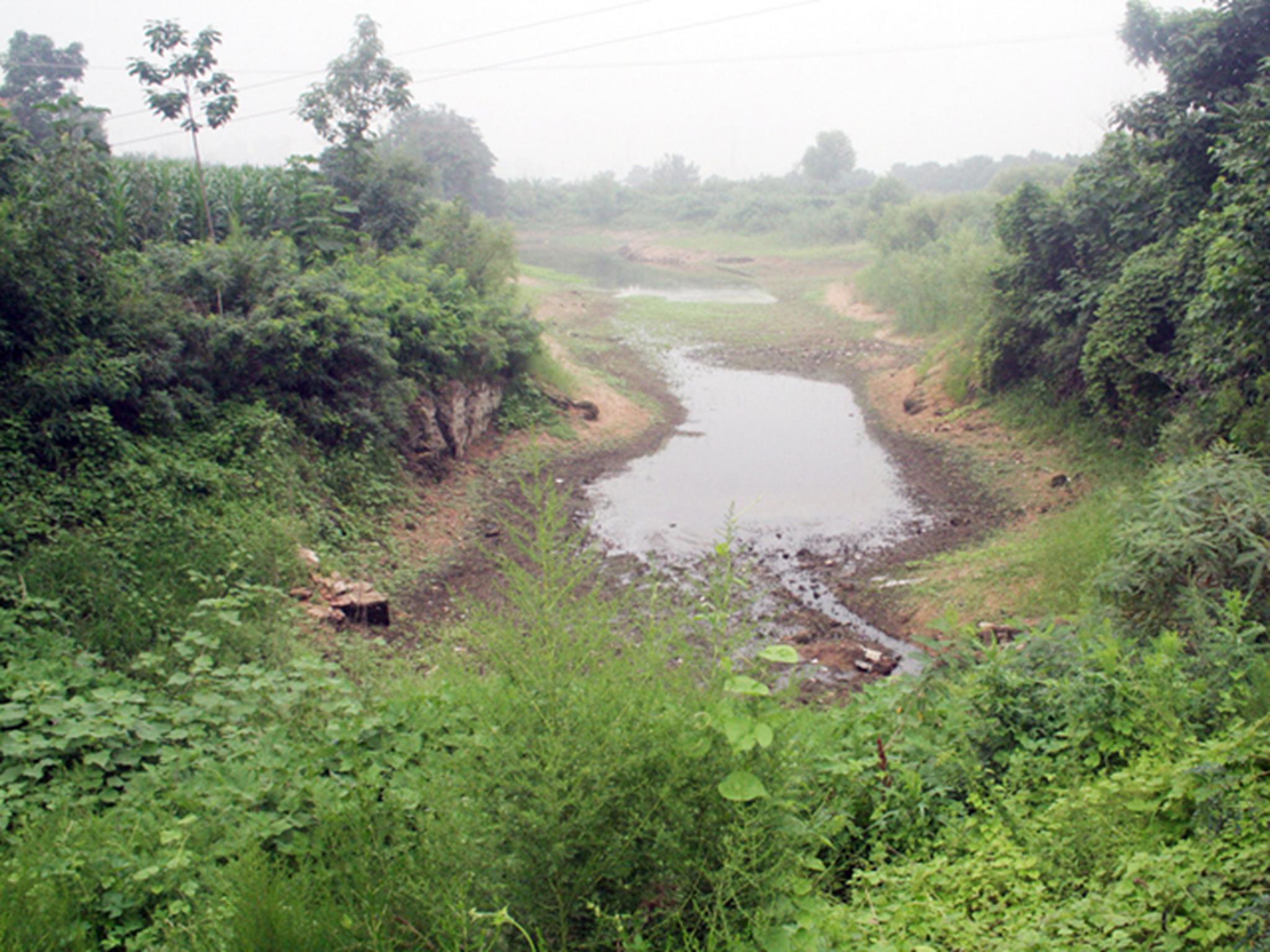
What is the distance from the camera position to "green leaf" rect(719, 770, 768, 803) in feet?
7.82

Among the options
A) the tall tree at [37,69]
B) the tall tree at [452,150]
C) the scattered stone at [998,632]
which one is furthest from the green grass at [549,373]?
the tall tree at [452,150]

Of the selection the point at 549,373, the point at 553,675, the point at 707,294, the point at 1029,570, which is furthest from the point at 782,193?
the point at 553,675

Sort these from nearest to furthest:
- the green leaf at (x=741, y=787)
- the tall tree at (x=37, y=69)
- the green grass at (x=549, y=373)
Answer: the green leaf at (x=741, y=787) → the green grass at (x=549, y=373) → the tall tree at (x=37, y=69)

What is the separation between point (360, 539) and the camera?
9000mm

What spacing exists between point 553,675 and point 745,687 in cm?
62

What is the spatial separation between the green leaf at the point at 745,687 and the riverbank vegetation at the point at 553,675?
0.04 feet

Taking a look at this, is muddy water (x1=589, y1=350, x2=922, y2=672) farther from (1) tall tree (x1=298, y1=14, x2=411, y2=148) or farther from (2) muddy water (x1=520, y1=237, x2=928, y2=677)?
(1) tall tree (x1=298, y1=14, x2=411, y2=148)

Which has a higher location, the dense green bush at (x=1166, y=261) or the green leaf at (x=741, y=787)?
the dense green bush at (x=1166, y=261)

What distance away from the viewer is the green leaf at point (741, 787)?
238 centimetres

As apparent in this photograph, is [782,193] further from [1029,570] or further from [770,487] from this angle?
[1029,570]

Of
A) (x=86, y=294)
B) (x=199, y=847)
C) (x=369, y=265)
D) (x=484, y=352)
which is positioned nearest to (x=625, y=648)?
(x=199, y=847)

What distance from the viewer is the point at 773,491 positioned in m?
12.1

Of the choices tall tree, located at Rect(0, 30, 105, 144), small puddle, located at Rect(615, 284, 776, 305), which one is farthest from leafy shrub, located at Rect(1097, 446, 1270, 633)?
tall tree, located at Rect(0, 30, 105, 144)

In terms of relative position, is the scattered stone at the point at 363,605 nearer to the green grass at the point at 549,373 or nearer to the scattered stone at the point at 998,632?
the scattered stone at the point at 998,632
